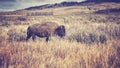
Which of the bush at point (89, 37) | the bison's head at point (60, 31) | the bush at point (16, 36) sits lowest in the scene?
the bush at point (16, 36)

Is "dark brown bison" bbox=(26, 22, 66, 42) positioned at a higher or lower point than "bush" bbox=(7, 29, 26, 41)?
higher

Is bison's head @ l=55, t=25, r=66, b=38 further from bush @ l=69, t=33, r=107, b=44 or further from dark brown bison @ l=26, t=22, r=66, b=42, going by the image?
bush @ l=69, t=33, r=107, b=44

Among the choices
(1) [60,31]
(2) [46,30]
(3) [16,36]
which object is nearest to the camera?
(2) [46,30]

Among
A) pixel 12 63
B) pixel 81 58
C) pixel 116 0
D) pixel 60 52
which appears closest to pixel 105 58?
pixel 81 58

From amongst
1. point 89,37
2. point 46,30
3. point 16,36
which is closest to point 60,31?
point 46,30

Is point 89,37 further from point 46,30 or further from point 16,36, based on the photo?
point 16,36

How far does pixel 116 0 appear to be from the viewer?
330 feet

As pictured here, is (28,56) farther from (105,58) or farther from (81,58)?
(105,58)

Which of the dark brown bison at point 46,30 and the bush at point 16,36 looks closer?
the dark brown bison at point 46,30

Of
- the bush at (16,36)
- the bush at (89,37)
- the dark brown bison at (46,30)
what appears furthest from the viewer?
the bush at (16,36)

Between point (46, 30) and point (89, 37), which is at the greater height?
point (46, 30)

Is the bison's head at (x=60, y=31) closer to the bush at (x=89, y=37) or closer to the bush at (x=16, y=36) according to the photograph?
the bush at (x=89, y=37)

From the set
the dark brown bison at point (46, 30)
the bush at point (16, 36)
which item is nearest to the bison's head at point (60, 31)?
the dark brown bison at point (46, 30)

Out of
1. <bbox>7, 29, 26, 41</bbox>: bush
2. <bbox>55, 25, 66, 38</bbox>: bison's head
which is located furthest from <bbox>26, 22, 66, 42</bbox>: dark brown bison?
<bbox>7, 29, 26, 41</bbox>: bush
